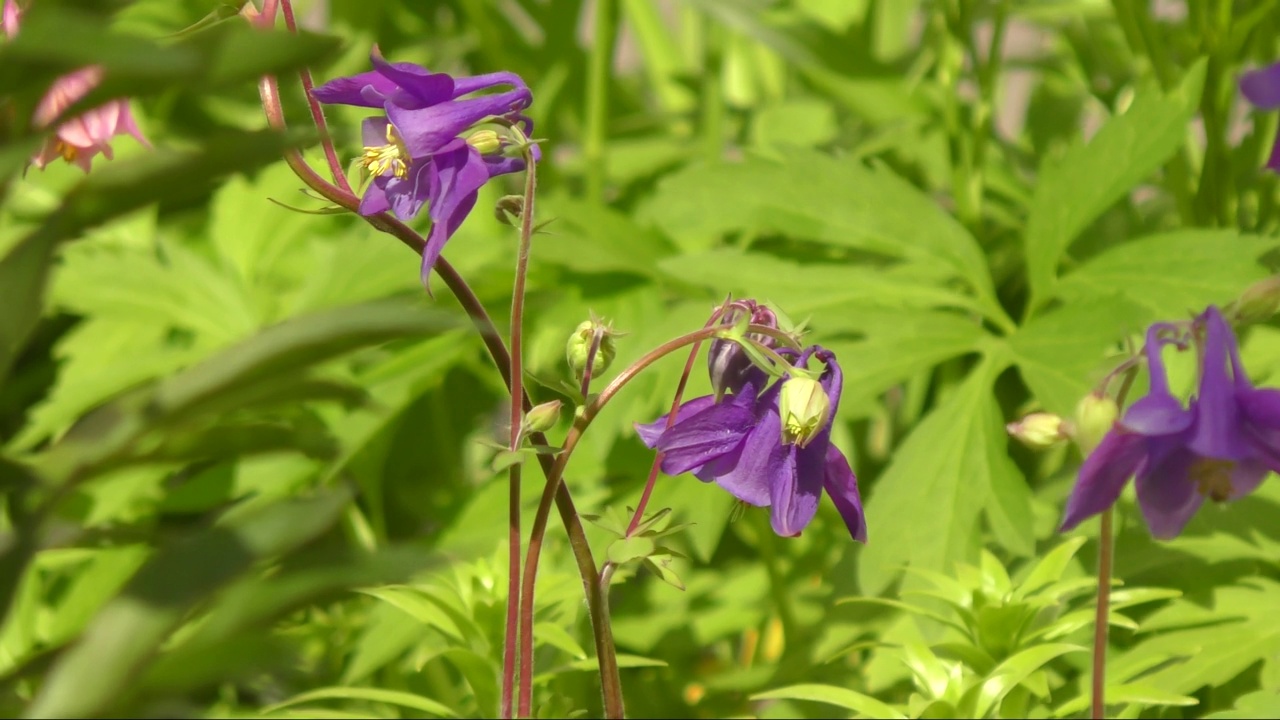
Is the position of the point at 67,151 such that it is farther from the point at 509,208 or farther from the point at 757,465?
the point at 757,465

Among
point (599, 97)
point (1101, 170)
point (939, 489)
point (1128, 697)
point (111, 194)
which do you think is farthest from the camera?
point (599, 97)

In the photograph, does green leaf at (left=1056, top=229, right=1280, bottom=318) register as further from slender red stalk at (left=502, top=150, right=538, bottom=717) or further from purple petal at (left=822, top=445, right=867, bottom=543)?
slender red stalk at (left=502, top=150, right=538, bottom=717)

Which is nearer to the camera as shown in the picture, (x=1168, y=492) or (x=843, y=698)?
(x=1168, y=492)

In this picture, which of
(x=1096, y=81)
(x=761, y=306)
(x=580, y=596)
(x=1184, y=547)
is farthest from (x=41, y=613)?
(x=1096, y=81)

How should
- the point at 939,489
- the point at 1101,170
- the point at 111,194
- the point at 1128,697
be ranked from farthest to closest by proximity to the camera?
1. the point at 1101,170
2. the point at 939,489
3. the point at 1128,697
4. the point at 111,194

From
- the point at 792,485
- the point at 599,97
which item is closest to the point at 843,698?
the point at 792,485

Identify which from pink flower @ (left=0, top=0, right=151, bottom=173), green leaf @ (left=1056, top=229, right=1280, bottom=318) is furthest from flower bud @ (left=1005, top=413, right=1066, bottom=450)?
pink flower @ (left=0, top=0, right=151, bottom=173)

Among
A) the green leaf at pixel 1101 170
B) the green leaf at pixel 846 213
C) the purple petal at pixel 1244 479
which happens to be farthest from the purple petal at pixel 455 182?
the green leaf at pixel 1101 170
